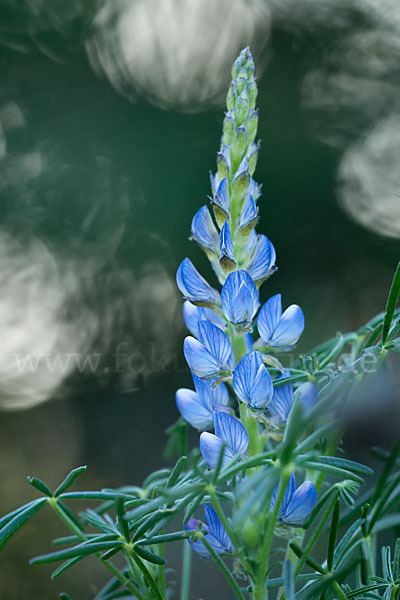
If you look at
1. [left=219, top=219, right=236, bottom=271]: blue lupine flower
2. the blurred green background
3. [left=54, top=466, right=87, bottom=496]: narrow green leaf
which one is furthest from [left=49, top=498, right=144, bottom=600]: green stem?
the blurred green background

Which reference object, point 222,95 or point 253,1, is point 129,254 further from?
point 253,1

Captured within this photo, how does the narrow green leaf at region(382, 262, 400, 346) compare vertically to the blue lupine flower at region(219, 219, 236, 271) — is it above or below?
below

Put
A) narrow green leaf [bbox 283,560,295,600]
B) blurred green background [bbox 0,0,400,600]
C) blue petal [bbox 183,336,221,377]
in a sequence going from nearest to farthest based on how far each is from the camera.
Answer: narrow green leaf [bbox 283,560,295,600], blue petal [bbox 183,336,221,377], blurred green background [bbox 0,0,400,600]

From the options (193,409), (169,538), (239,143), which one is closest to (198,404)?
(193,409)

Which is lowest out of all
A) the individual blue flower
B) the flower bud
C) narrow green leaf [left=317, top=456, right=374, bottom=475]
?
narrow green leaf [left=317, top=456, right=374, bottom=475]

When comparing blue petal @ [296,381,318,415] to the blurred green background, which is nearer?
blue petal @ [296,381,318,415]

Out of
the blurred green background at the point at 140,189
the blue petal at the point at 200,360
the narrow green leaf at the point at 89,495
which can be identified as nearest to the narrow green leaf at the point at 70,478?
the narrow green leaf at the point at 89,495

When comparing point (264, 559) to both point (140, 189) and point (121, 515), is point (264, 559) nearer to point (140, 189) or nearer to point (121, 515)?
point (121, 515)

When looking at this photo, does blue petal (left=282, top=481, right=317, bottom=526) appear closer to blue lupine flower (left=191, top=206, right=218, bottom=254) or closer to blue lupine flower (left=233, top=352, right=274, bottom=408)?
blue lupine flower (left=233, top=352, right=274, bottom=408)
